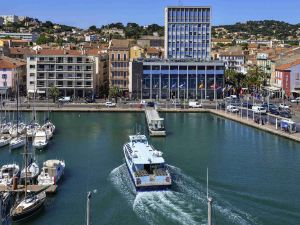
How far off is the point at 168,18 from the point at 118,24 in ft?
377

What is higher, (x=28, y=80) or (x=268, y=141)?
(x=28, y=80)

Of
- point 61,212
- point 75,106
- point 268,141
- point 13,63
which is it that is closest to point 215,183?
point 61,212

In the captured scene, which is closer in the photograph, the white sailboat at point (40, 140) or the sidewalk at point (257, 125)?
the white sailboat at point (40, 140)

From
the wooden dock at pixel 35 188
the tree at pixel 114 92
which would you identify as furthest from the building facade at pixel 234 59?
the wooden dock at pixel 35 188

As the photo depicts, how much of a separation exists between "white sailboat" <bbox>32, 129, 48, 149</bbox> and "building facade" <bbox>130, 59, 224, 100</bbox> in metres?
27.8

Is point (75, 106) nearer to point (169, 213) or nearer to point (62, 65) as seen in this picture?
point (62, 65)

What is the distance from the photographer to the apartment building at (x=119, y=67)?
64.6 m

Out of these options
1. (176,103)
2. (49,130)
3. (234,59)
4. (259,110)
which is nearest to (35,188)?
(49,130)

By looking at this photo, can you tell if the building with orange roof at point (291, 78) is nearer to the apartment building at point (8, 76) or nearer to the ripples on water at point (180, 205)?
the apartment building at point (8, 76)

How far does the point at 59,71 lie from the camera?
62.5m

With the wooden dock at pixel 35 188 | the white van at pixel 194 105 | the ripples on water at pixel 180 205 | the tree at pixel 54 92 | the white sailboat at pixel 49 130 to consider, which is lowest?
the ripples on water at pixel 180 205

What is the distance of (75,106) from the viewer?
57438 millimetres

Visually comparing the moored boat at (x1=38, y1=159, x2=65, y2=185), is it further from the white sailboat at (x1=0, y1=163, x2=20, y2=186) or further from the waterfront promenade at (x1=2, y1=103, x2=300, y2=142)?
the waterfront promenade at (x1=2, y1=103, x2=300, y2=142)

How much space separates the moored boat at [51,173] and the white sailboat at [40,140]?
757 centimetres
